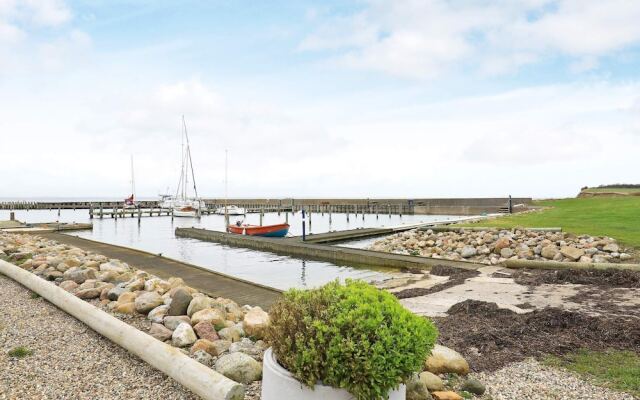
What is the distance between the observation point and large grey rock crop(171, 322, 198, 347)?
221 inches

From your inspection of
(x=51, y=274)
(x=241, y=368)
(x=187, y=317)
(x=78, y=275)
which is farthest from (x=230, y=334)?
(x=51, y=274)

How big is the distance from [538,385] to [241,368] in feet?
11.2

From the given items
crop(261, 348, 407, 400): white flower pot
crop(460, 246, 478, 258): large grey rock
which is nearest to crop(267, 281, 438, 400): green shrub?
crop(261, 348, 407, 400): white flower pot

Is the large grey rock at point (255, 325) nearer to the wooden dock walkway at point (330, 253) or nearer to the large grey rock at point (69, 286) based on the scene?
the large grey rock at point (69, 286)

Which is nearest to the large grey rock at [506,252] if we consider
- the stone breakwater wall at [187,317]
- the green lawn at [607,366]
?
the green lawn at [607,366]

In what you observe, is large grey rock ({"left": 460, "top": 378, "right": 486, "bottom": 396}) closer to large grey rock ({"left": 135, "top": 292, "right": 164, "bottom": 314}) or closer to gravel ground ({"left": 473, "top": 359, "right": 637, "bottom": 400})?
gravel ground ({"left": 473, "top": 359, "right": 637, "bottom": 400})

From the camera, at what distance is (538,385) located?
15.2ft

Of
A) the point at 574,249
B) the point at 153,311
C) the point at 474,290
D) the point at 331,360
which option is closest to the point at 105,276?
the point at 153,311

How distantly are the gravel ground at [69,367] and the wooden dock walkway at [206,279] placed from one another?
3.85 m

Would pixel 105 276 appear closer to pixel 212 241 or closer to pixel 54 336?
pixel 54 336

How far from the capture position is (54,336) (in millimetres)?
6000

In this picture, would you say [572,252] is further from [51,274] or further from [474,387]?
[51,274]

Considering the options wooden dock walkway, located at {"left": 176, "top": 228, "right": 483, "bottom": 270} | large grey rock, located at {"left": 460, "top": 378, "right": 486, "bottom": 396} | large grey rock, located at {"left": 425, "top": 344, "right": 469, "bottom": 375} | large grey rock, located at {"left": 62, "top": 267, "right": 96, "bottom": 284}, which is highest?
large grey rock, located at {"left": 62, "top": 267, "right": 96, "bottom": 284}

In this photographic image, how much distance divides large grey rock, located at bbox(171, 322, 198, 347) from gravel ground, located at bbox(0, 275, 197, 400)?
58cm
